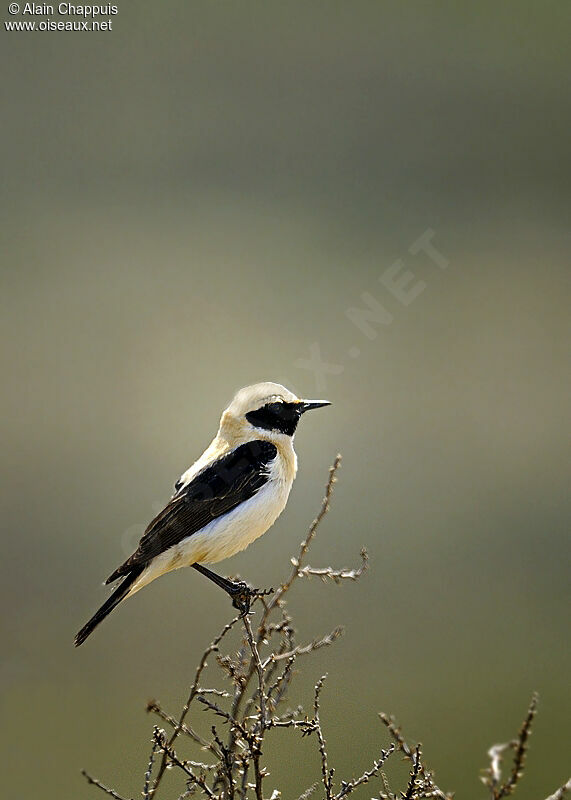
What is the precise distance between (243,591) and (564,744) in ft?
33.4

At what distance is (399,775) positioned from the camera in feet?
40.9

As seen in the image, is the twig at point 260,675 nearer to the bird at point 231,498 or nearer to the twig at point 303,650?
the twig at point 303,650

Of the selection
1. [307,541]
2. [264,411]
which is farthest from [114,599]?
[307,541]

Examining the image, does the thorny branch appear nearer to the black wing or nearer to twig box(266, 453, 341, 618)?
twig box(266, 453, 341, 618)

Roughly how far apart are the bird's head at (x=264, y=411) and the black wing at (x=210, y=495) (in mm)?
72

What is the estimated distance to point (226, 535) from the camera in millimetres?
3838

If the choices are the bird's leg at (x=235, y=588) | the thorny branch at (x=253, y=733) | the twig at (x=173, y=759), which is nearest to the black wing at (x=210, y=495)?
the bird's leg at (x=235, y=588)

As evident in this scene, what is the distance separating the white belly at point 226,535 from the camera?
3824 mm

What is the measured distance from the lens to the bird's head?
402cm

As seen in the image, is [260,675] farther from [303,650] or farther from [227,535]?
[227,535]

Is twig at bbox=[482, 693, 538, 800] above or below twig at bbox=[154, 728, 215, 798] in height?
below

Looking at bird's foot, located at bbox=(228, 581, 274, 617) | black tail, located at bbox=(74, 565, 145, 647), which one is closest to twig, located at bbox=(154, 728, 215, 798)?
black tail, located at bbox=(74, 565, 145, 647)

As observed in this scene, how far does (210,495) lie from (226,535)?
0.21 meters

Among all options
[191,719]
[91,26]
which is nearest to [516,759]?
[191,719]
